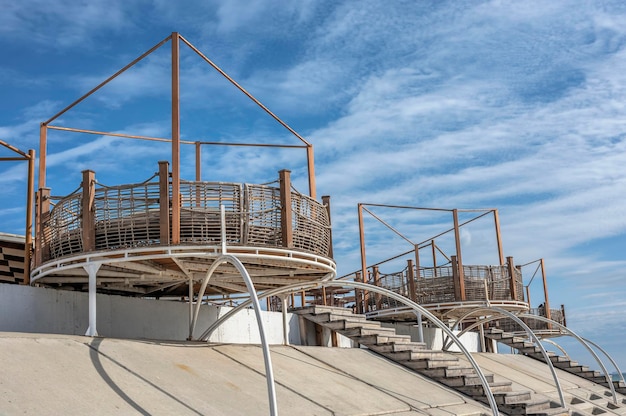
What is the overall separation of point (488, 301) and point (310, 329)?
8.60m

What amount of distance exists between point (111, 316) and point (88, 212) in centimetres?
335

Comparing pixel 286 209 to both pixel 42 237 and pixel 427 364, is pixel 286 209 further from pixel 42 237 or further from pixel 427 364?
pixel 427 364

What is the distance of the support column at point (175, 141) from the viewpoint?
14.5 m

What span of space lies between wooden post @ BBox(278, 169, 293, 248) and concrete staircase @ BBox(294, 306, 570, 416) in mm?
6667

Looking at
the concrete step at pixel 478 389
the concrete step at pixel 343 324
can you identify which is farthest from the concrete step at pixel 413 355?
the concrete step at pixel 478 389

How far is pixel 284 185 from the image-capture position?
52.1 ft

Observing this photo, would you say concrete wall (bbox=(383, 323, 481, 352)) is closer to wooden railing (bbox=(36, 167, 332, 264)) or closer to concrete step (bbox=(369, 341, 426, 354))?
concrete step (bbox=(369, 341, 426, 354))

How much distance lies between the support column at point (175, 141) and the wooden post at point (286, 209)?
2257 mm

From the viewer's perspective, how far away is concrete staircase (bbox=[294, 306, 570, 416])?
19500 mm

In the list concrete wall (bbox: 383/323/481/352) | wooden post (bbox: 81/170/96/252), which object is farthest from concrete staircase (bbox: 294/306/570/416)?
concrete wall (bbox: 383/323/481/352)

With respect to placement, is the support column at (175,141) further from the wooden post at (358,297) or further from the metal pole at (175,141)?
the wooden post at (358,297)

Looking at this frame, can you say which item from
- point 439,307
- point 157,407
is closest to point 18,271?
point 157,407

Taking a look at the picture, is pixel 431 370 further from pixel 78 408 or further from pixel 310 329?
pixel 78 408

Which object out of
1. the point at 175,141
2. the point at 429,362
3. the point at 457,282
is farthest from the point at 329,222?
the point at 457,282
